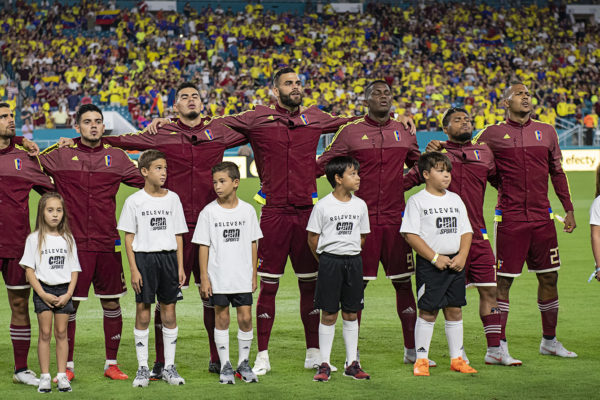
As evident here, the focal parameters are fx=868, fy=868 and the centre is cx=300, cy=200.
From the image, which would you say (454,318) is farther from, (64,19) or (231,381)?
(64,19)

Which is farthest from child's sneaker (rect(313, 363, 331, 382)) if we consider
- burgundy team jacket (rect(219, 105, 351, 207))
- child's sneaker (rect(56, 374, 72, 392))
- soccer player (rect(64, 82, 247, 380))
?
child's sneaker (rect(56, 374, 72, 392))

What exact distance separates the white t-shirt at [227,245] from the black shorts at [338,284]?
0.63 metres

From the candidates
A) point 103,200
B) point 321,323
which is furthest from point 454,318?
point 103,200

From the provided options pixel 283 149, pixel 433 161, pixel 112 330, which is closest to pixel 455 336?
pixel 433 161

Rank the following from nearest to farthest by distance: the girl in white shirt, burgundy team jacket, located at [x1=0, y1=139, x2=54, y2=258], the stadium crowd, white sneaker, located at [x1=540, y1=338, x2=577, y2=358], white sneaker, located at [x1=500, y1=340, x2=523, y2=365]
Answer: the girl in white shirt
burgundy team jacket, located at [x1=0, y1=139, x2=54, y2=258]
white sneaker, located at [x1=500, y1=340, x2=523, y2=365]
white sneaker, located at [x1=540, y1=338, x2=577, y2=358]
the stadium crowd

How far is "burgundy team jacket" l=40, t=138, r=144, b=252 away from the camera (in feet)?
25.1

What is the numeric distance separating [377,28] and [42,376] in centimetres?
3835

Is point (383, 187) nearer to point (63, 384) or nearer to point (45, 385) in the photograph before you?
point (63, 384)

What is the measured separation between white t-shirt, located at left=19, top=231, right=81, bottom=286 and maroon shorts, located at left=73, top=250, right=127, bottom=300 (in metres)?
0.39

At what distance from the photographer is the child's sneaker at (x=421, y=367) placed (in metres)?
7.57

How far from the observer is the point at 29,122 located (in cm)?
3042

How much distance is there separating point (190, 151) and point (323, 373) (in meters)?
2.37

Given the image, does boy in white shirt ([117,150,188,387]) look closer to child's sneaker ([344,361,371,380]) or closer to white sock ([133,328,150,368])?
white sock ([133,328,150,368])


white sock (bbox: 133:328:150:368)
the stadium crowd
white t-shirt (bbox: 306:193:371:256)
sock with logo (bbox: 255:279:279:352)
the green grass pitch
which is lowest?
the green grass pitch
